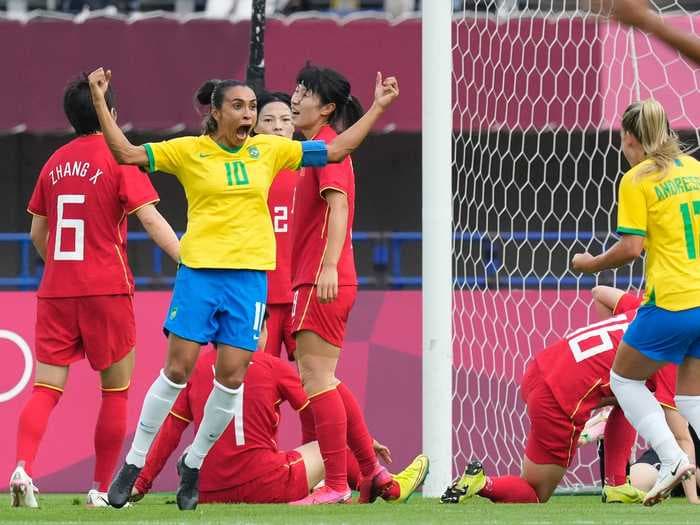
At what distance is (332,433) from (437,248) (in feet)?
4.05

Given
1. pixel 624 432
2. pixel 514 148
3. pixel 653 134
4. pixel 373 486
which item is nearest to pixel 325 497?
pixel 373 486

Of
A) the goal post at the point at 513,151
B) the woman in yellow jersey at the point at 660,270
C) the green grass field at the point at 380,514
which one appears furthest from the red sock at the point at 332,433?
the goal post at the point at 513,151

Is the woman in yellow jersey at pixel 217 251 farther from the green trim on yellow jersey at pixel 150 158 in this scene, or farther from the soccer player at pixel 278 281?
the soccer player at pixel 278 281

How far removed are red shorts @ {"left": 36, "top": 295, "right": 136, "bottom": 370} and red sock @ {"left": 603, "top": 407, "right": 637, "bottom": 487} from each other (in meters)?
2.24

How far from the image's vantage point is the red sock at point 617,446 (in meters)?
7.59

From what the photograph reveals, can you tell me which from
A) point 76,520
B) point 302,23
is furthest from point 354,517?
point 302,23

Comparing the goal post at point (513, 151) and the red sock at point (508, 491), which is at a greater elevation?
the goal post at point (513, 151)

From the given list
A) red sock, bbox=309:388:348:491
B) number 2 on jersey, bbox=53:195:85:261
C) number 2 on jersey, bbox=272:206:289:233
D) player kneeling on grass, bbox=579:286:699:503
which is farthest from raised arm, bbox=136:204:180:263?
player kneeling on grass, bbox=579:286:699:503

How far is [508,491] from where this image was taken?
7465 mm

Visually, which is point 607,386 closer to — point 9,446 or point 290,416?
point 290,416

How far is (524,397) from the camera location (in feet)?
25.5

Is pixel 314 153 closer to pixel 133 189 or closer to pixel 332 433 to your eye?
pixel 133 189

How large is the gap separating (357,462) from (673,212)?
1.96 m

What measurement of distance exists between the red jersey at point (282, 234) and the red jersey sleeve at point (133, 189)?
42.1 inches
